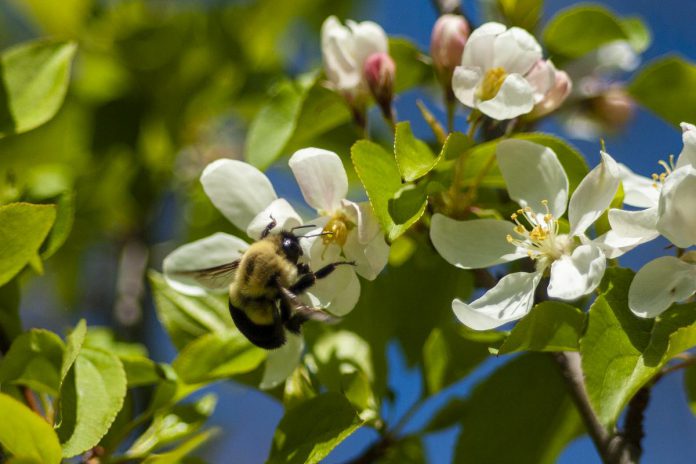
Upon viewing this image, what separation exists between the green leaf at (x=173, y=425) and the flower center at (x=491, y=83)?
2.13ft

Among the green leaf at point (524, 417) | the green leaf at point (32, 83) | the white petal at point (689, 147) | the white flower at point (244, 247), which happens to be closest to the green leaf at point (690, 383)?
the green leaf at point (524, 417)

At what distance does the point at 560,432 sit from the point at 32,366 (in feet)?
2.84

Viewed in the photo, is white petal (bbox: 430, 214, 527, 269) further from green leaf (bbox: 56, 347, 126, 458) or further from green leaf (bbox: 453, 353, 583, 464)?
green leaf (bbox: 56, 347, 126, 458)

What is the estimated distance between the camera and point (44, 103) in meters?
1.52

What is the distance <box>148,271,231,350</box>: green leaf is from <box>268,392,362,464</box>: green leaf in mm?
319

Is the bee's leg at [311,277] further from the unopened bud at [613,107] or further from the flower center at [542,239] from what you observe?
the unopened bud at [613,107]

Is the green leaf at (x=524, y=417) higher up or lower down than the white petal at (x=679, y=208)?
lower down

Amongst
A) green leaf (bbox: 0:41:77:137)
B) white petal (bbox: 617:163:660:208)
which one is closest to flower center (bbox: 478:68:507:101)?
white petal (bbox: 617:163:660:208)

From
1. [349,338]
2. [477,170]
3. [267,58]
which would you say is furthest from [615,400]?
[267,58]

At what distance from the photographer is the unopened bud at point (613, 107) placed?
1.90 metres

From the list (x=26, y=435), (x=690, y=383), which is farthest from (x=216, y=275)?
(x=690, y=383)

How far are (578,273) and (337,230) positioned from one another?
354 mm

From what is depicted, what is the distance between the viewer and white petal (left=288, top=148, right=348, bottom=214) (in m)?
1.30

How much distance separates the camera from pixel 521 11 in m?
1.60
